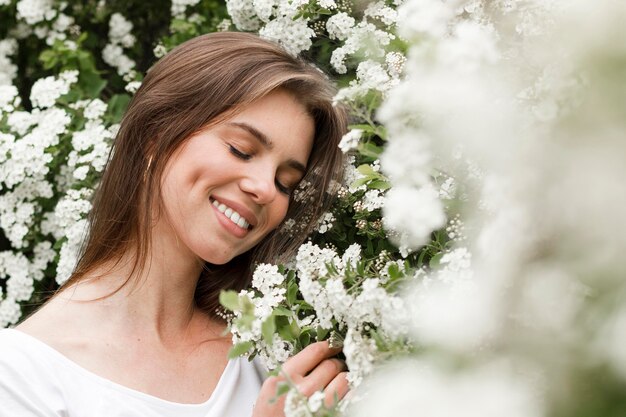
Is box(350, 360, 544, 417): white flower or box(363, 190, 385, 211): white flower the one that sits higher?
box(350, 360, 544, 417): white flower

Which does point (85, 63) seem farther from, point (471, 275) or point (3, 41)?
point (471, 275)

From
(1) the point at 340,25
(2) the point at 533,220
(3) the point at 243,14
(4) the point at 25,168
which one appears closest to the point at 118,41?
(4) the point at 25,168

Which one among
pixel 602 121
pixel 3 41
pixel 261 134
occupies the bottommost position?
pixel 3 41

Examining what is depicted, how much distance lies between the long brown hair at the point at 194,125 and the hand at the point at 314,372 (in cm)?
51

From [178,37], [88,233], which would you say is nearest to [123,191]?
[88,233]

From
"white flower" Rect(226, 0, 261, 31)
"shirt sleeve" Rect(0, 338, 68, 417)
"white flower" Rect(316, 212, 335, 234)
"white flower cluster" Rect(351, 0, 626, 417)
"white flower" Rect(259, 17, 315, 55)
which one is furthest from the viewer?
"white flower" Rect(226, 0, 261, 31)

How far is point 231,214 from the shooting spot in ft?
6.10

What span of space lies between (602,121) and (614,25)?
7 cm

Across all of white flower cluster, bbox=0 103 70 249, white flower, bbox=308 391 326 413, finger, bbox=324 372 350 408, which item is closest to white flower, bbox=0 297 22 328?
white flower cluster, bbox=0 103 70 249

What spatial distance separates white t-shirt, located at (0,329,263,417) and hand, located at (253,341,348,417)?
0.38 m

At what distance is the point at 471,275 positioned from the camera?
1.01m

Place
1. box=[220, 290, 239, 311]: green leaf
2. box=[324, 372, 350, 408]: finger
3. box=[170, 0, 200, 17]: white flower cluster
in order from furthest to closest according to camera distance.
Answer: box=[170, 0, 200, 17]: white flower cluster → box=[324, 372, 350, 408]: finger → box=[220, 290, 239, 311]: green leaf

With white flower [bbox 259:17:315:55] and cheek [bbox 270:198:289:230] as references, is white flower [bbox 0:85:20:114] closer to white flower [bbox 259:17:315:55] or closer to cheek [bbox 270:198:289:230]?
white flower [bbox 259:17:315:55]

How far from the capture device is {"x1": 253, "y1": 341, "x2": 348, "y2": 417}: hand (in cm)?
154
